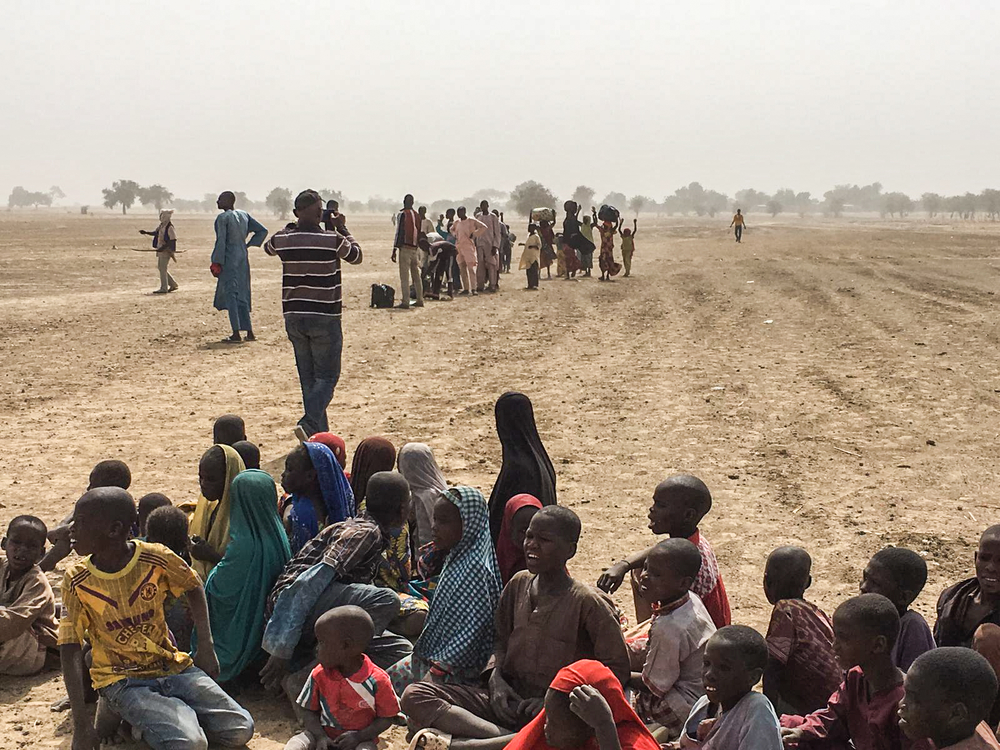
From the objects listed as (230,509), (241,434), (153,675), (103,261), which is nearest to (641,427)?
(241,434)

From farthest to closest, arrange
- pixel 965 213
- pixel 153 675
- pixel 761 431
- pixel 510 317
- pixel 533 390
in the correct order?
pixel 965 213
pixel 510 317
pixel 533 390
pixel 761 431
pixel 153 675

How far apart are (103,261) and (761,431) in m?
23.8

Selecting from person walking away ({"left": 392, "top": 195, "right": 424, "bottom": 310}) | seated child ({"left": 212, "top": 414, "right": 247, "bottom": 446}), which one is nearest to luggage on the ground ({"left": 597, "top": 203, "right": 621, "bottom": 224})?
person walking away ({"left": 392, "top": 195, "right": 424, "bottom": 310})

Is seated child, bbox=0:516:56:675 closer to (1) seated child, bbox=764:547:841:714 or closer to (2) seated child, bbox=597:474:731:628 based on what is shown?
(2) seated child, bbox=597:474:731:628

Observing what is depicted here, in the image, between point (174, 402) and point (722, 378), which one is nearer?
point (174, 402)

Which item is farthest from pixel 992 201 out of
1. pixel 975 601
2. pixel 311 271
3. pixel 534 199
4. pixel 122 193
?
pixel 975 601

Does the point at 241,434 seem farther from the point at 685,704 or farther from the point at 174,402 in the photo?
the point at 174,402

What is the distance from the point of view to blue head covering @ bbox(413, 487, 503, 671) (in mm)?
4383

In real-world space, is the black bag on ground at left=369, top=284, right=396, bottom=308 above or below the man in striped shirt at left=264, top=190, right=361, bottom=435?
below

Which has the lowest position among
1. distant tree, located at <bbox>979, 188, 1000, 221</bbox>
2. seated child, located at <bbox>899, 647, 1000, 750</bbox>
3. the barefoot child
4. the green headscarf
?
the green headscarf

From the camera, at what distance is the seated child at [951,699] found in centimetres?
291

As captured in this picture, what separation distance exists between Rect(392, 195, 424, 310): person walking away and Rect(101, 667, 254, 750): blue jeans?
13190 millimetres

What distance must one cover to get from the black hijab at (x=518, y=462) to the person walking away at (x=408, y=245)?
1205 centimetres

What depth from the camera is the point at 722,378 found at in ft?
37.2
